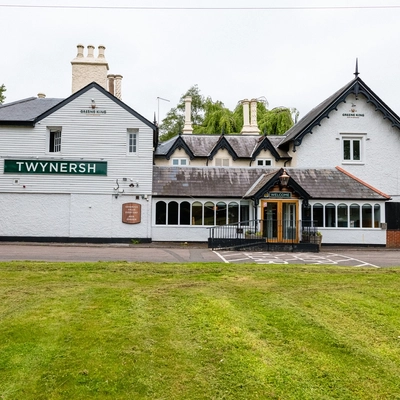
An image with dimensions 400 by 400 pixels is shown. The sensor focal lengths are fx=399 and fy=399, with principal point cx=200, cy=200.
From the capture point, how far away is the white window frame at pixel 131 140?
24.7 metres

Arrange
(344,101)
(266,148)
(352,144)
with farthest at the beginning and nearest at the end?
1. (266,148)
2. (352,144)
3. (344,101)

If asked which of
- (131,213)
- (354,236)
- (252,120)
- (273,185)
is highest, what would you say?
(252,120)

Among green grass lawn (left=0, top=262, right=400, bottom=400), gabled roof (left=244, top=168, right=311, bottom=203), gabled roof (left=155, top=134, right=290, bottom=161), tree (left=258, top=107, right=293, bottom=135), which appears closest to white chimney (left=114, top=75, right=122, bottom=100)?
gabled roof (left=155, top=134, right=290, bottom=161)

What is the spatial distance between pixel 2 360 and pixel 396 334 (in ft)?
17.5

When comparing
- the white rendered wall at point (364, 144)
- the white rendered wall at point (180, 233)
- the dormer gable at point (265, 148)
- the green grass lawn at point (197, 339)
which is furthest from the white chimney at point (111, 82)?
the green grass lawn at point (197, 339)

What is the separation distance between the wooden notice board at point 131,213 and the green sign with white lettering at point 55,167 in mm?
2492

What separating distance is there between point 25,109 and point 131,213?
32.8 ft

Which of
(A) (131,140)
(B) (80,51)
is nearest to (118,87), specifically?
(B) (80,51)

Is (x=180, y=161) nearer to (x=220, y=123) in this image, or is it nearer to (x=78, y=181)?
(x=78, y=181)

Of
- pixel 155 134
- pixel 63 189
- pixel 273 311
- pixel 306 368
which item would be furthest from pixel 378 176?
pixel 306 368

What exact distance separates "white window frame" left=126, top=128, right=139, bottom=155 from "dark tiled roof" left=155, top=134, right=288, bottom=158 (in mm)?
2976

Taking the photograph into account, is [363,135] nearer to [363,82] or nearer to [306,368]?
[363,82]

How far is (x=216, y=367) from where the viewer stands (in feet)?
15.0

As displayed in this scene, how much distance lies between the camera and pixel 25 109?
25891 millimetres
